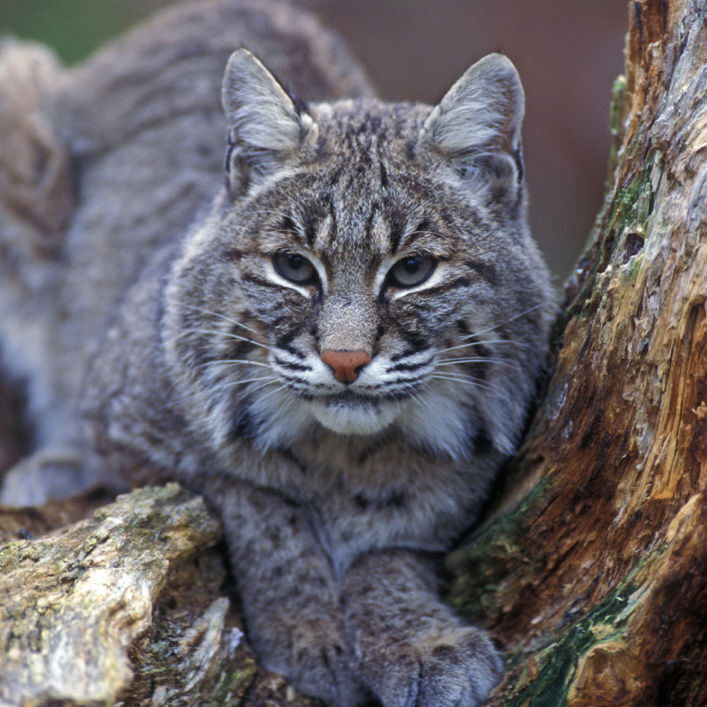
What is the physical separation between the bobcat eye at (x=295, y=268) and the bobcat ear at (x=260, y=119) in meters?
0.42

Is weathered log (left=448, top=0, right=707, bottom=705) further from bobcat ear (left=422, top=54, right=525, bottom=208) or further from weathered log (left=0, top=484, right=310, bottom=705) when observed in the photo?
weathered log (left=0, top=484, right=310, bottom=705)

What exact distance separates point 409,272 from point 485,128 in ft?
2.19

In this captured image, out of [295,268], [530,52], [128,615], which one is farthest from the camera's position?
[530,52]

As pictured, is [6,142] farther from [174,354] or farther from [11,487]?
[174,354]

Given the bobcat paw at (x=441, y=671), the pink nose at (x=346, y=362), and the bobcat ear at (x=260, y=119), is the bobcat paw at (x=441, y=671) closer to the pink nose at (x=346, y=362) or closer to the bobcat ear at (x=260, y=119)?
the pink nose at (x=346, y=362)

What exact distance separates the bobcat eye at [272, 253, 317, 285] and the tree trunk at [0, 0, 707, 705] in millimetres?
944

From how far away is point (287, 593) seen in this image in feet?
11.7

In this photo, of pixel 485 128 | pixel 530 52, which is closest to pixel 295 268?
pixel 485 128

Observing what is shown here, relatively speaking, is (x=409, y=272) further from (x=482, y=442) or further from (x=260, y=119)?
(x=260, y=119)

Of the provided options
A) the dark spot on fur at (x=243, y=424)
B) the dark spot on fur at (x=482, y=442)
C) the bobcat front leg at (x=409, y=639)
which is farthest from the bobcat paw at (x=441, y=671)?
the dark spot on fur at (x=243, y=424)

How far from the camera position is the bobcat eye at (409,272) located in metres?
3.31

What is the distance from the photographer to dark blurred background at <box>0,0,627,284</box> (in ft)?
31.3

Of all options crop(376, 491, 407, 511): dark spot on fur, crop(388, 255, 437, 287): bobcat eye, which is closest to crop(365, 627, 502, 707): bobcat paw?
crop(376, 491, 407, 511): dark spot on fur

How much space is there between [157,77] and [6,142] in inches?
42.6
